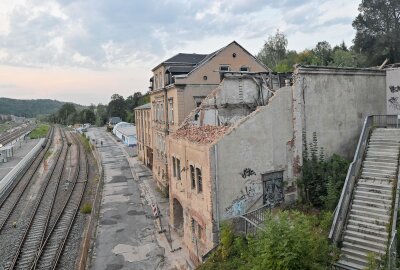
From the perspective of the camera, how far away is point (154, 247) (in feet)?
66.2

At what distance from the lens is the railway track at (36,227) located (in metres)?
19.5

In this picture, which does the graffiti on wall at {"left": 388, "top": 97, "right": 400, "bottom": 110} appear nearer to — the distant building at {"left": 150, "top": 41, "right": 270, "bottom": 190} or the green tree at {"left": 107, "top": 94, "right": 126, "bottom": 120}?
the distant building at {"left": 150, "top": 41, "right": 270, "bottom": 190}

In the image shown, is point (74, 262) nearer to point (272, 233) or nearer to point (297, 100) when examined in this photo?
point (272, 233)

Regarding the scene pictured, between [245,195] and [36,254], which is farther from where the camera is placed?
[36,254]

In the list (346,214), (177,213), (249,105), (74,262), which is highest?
(249,105)

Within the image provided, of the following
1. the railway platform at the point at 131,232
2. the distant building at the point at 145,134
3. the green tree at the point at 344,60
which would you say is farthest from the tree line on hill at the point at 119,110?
the railway platform at the point at 131,232

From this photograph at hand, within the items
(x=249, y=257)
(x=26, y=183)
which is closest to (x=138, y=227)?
(x=249, y=257)

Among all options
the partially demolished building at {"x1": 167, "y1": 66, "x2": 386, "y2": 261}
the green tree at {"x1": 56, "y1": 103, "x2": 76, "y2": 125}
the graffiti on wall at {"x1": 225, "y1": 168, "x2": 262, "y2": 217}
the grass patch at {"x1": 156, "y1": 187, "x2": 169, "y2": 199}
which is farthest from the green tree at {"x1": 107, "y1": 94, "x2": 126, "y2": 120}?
the graffiti on wall at {"x1": 225, "y1": 168, "x2": 262, "y2": 217}

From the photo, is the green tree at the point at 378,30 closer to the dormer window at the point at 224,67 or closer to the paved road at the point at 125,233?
the dormer window at the point at 224,67

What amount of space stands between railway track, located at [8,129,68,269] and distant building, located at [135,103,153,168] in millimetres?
10613

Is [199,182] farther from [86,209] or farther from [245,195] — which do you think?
[86,209]

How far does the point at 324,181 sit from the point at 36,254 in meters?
16.3

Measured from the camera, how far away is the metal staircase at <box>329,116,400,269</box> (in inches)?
490

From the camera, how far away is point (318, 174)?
55.9 feet
